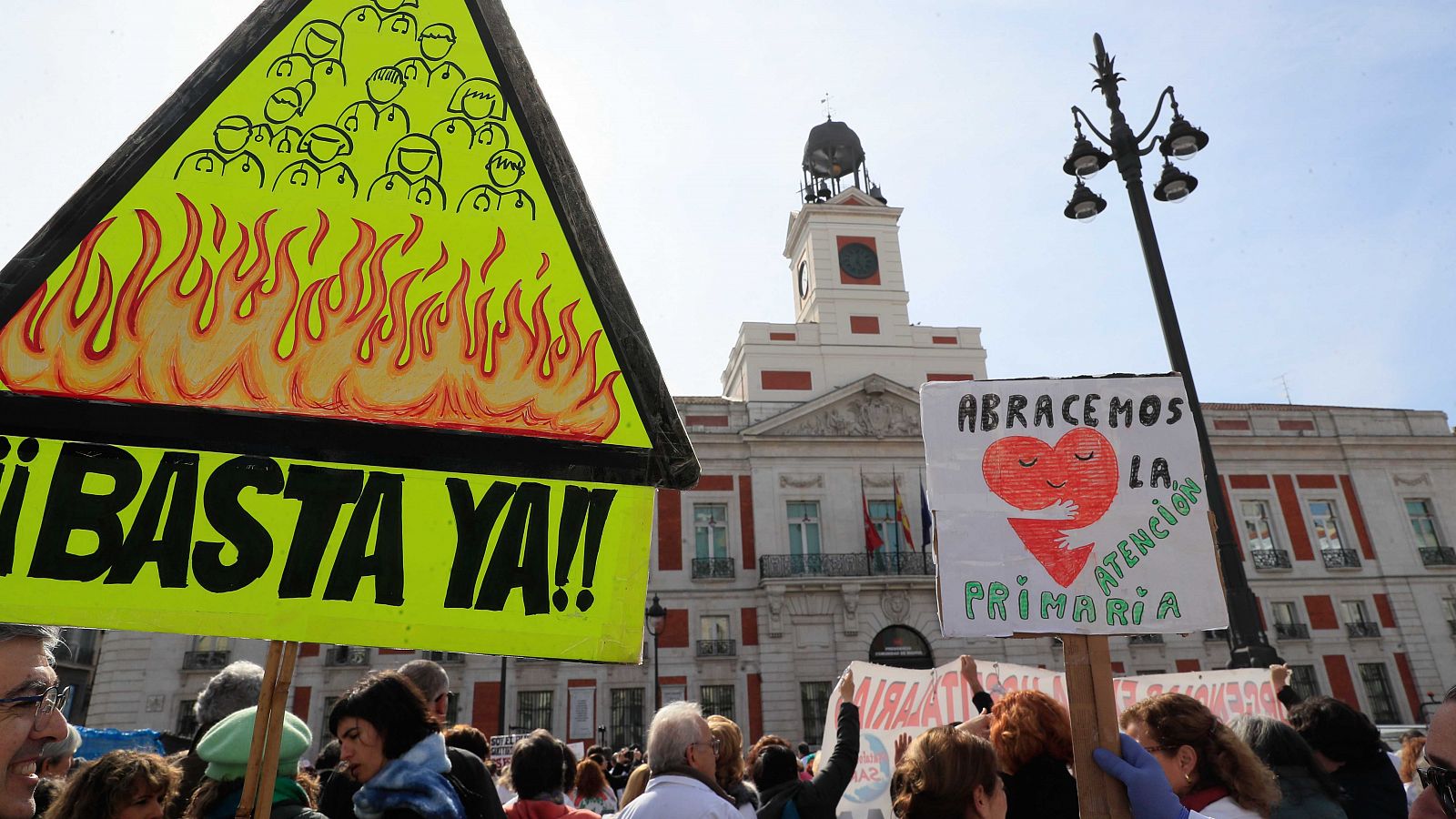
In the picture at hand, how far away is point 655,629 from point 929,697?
11701mm

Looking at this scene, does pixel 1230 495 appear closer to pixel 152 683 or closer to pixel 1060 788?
pixel 1060 788

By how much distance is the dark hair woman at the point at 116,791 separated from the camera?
235 cm

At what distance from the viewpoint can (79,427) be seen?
1851 mm

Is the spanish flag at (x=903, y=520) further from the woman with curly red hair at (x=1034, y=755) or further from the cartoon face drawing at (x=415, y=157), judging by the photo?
the cartoon face drawing at (x=415, y=157)

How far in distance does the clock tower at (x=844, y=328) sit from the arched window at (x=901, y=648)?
26.3ft

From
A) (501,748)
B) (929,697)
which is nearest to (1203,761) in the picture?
(929,697)

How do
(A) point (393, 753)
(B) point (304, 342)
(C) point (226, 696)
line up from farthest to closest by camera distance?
(C) point (226, 696), (A) point (393, 753), (B) point (304, 342)

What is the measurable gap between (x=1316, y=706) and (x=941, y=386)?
6.52 feet

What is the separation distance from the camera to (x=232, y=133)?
215 centimetres

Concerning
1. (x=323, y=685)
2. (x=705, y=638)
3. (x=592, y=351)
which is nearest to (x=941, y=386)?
(x=592, y=351)

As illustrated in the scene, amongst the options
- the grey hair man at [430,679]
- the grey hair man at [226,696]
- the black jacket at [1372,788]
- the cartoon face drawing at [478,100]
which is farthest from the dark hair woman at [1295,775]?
the grey hair man at [226,696]

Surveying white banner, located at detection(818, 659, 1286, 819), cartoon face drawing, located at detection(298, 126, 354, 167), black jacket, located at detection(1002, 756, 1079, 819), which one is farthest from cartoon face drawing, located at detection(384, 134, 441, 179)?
white banner, located at detection(818, 659, 1286, 819)

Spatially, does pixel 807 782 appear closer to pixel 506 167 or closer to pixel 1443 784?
pixel 1443 784

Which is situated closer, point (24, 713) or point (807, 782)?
point (24, 713)
